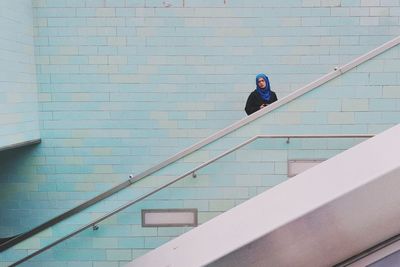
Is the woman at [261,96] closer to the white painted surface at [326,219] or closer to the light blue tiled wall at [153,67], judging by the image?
the light blue tiled wall at [153,67]

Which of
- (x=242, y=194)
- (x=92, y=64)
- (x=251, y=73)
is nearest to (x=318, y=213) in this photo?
(x=242, y=194)

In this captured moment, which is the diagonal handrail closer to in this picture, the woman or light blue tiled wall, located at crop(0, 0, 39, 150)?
the woman

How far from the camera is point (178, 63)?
16.1ft

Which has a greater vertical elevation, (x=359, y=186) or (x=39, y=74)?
(x=39, y=74)

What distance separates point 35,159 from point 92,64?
1498 mm

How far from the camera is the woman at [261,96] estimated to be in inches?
175

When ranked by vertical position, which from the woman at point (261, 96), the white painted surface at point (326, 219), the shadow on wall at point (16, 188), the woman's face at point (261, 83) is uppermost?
the woman's face at point (261, 83)

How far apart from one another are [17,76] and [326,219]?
460 cm

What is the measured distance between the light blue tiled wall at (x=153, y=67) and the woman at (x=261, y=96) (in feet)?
1.41

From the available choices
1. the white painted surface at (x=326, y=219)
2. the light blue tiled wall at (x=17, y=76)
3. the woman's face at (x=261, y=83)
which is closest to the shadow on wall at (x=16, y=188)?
the light blue tiled wall at (x=17, y=76)

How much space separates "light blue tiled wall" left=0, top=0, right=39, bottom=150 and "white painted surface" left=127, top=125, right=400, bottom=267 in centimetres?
412

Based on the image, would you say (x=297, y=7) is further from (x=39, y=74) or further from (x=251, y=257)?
(x=251, y=257)

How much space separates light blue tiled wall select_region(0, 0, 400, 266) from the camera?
477cm

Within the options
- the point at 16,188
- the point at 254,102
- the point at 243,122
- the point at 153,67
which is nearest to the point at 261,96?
the point at 254,102
